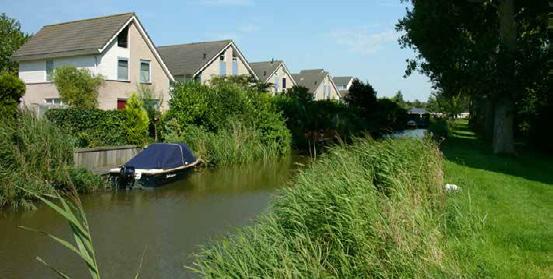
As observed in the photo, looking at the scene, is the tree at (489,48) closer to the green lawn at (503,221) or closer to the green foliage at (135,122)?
the green lawn at (503,221)

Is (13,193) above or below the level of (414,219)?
below

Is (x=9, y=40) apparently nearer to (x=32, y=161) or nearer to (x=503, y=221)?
(x=32, y=161)

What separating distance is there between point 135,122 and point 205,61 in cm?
2420

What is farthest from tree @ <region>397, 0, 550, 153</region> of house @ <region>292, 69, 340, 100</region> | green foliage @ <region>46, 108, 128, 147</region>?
house @ <region>292, 69, 340, 100</region>

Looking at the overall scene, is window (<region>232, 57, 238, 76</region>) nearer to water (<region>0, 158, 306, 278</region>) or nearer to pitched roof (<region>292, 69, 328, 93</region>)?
pitched roof (<region>292, 69, 328, 93</region>)

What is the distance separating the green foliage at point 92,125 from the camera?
19969mm

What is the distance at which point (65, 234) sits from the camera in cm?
1194

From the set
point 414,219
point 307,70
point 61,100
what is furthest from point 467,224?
point 307,70

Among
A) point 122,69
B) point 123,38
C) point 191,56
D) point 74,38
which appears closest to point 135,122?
point 122,69

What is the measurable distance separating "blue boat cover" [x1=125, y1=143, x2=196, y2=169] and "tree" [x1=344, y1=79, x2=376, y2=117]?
2721 cm

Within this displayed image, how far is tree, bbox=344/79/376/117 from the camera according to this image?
45531 mm

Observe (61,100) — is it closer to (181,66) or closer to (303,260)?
(181,66)

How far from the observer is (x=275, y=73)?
2432 inches

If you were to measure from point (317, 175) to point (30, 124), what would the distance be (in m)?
10.1
